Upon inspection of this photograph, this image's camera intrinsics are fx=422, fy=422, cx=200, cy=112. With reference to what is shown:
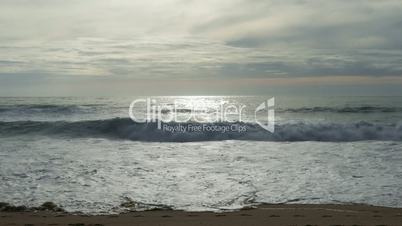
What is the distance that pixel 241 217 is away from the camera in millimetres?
5941

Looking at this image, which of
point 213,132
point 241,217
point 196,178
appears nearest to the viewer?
point 241,217

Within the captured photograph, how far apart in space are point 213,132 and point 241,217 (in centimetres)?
1451

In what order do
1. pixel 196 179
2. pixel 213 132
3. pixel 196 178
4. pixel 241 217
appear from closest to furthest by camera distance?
pixel 241 217, pixel 196 179, pixel 196 178, pixel 213 132

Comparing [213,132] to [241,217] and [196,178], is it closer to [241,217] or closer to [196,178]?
[196,178]

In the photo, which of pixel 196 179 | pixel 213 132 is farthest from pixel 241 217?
pixel 213 132

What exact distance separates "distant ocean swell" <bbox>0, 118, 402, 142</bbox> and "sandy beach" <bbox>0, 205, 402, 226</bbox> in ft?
41.7

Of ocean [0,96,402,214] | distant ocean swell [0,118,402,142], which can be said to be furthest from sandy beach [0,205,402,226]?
distant ocean swell [0,118,402,142]

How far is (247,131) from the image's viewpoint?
20.4 metres

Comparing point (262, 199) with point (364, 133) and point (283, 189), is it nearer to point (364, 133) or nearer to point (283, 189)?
point (283, 189)

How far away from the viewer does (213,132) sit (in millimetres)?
20438

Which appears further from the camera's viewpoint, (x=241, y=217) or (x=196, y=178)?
(x=196, y=178)

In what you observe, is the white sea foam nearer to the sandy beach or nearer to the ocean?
the ocean

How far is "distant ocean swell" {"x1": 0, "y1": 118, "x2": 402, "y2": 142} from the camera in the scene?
19.7 meters

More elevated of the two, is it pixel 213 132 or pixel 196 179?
pixel 213 132
